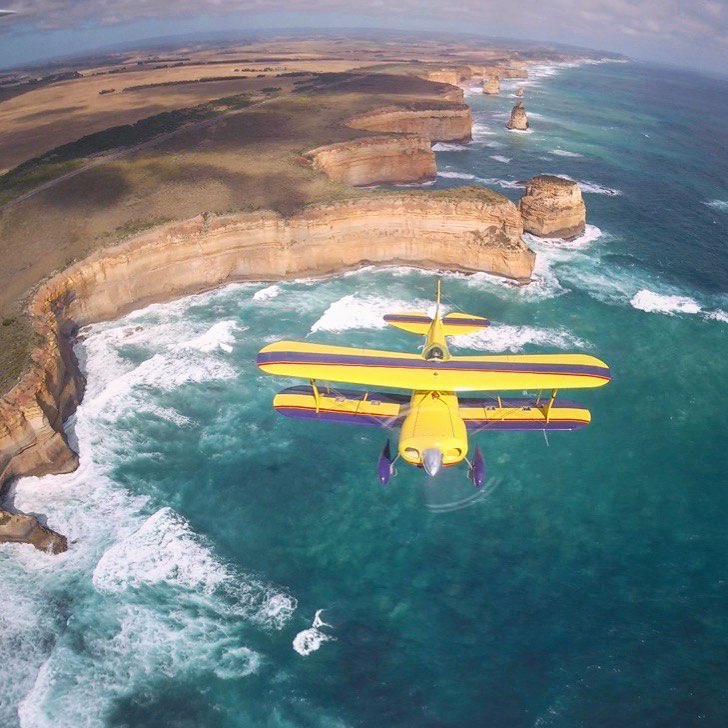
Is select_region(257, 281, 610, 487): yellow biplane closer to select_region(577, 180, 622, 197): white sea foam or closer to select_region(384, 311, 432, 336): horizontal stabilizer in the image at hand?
select_region(384, 311, 432, 336): horizontal stabilizer

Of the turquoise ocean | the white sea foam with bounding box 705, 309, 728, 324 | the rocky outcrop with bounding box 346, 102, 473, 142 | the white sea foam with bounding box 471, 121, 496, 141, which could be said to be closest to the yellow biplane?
the turquoise ocean

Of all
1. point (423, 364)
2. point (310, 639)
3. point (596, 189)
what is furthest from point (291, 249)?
point (596, 189)

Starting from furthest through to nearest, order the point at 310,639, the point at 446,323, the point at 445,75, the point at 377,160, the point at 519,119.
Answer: the point at 445,75
the point at 519,119
the point at 377,160
the point at 446,323
the point at 310,639

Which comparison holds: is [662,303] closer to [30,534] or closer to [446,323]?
[446,323]

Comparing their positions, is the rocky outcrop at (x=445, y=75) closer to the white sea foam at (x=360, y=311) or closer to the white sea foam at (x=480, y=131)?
the white sea foam at (x=480, y=131)

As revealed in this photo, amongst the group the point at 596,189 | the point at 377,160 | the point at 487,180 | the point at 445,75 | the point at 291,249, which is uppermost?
the point at 445,75

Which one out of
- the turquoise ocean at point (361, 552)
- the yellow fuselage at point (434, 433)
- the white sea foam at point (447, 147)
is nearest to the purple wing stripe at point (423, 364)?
the yellow fuselage at point (434, 433)

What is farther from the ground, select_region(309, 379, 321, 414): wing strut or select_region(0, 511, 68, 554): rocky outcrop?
select_region(309, 379, 321, 414): wing strut
